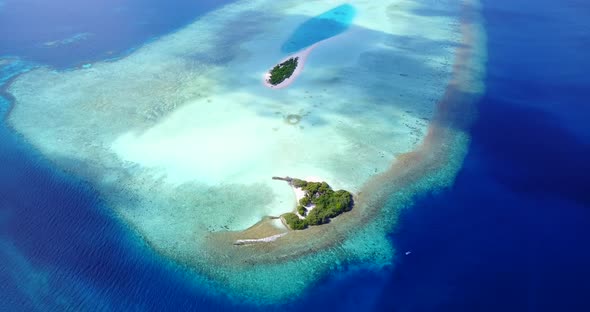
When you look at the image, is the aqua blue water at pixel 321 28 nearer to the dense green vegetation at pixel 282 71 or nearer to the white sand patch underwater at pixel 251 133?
the white sand patch underwater at pixel 251 133

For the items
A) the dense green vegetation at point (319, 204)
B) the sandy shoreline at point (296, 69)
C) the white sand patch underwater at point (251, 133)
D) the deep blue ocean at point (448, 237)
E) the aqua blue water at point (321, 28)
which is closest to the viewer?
the deep blue ocean at point (448, 237)

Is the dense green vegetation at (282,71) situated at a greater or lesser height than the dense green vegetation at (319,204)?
greater

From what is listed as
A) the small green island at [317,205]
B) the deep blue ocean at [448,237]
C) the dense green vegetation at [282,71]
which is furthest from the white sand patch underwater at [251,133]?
the deep blue ocean at [448,237]

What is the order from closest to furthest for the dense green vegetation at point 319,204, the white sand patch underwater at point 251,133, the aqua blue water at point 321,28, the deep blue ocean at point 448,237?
the deep blue ocean at point 448,237 < the white sand patch underwater at point 251,133 < the dense green vegetation at point 319,204 < the aqua blue water at point 321,28

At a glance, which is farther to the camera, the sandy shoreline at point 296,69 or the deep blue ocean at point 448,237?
the sandy shoreline at point 296,69

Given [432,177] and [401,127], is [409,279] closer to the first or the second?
[432,177]

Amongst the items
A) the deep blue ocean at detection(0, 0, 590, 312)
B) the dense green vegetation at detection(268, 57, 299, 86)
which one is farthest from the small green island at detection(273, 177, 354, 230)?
the dense green vegetation at detection(268, 57, 299, 86)
